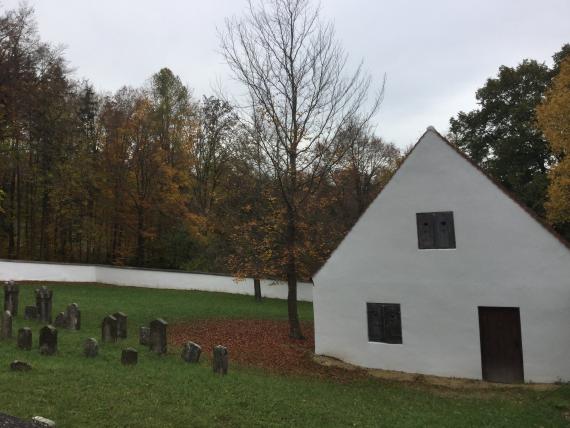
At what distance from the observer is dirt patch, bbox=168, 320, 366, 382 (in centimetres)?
1363

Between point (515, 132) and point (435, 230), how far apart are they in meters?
26.8

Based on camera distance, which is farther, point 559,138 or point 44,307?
point 559,138

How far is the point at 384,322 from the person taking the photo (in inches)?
561

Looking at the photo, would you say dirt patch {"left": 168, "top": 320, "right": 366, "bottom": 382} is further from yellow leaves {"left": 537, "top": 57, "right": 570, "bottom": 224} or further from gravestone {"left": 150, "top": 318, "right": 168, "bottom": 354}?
yellow leaves {"left": 537, "top": 57, "right": 570, "bottom": 224}

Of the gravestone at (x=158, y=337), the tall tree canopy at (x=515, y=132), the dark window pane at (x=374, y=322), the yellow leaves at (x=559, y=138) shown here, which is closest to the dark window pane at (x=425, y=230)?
the dark window pane at (x=374, y=322)

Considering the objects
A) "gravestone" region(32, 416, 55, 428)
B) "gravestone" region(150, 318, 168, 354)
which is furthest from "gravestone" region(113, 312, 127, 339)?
"gravestone" region(32, 416, 55, 428)

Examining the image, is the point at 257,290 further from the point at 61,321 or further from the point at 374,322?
the point at 374,322

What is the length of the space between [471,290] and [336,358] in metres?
4.65

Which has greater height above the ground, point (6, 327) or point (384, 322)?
point (6, 327)

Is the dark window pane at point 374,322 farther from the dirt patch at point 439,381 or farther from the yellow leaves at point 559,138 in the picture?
the yellow leaves at point 559,138

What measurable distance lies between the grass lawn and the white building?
1260mm

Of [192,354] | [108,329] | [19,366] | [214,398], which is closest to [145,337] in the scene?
[108,329]

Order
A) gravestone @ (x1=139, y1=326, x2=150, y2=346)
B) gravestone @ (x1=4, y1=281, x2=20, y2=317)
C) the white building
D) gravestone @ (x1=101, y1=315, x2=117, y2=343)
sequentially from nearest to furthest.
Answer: the white building, gravestone @ (x1=101, y1=315, x2=117, y2=343), gravestone @ (x1=139, y1=326, x2=150, y2=346), gravestone @ (x1=4, y1=281, x2=20, y2=317)

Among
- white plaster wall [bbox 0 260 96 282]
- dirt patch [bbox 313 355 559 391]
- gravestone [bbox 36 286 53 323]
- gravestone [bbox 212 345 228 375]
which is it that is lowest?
dirt patch [bbox 313 355 559 391]
